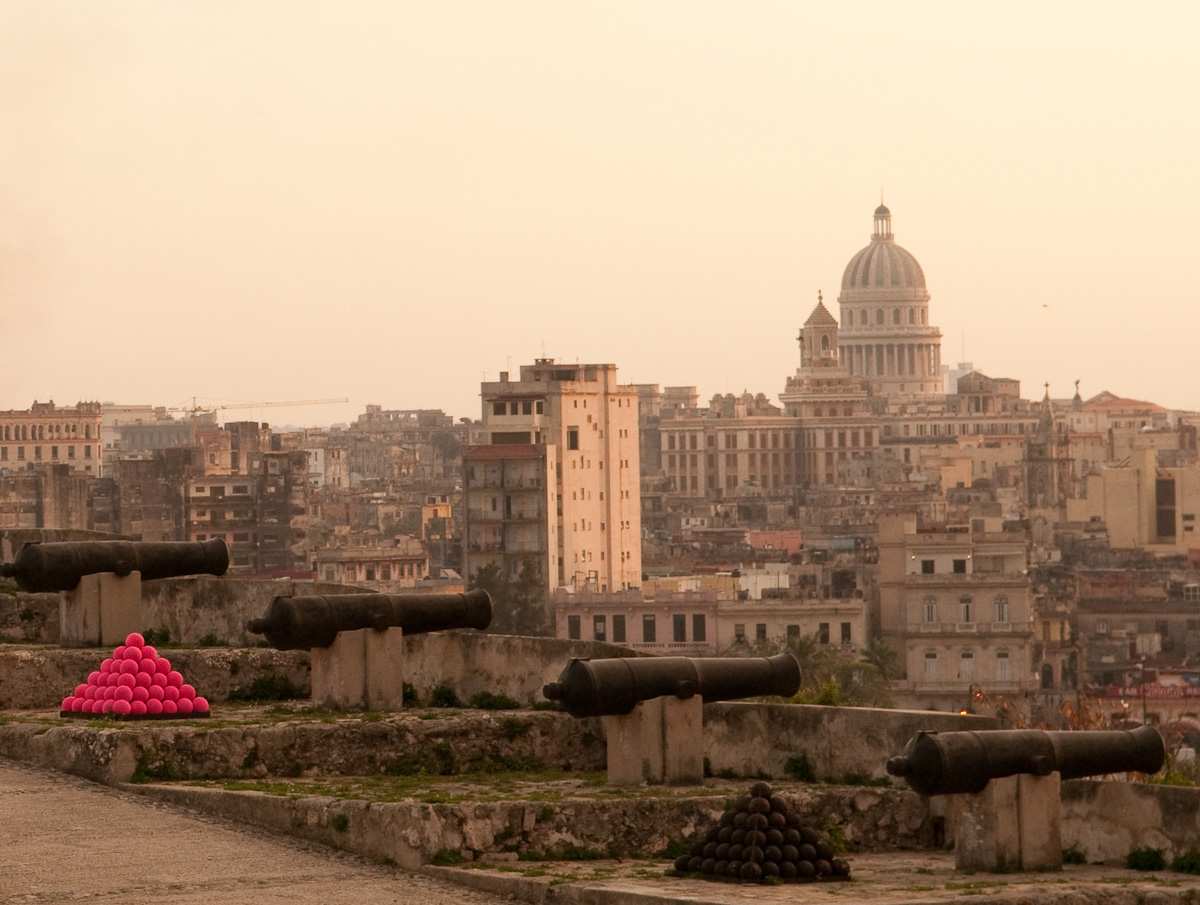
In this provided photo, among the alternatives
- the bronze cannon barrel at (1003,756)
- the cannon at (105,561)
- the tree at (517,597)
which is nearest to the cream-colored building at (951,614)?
the tree at (517,597)

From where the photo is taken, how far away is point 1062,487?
145500 millimetres

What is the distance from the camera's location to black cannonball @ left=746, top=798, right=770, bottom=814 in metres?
10.6

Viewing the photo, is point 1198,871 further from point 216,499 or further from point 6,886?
point 216,499

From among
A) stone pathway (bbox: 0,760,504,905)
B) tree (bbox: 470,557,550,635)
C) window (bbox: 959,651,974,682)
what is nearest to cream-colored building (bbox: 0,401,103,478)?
tree (bbox: 470,557,550,635)

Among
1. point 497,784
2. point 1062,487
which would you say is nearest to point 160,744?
point 497,784

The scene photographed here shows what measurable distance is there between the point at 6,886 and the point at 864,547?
95994 millimetres

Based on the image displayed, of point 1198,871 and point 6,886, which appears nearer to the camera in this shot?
point 6,886

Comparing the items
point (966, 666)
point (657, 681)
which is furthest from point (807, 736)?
point (966, 666)

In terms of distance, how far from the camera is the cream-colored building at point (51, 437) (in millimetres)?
151000

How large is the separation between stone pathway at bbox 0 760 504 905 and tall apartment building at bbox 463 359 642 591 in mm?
81676

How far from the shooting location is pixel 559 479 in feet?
349

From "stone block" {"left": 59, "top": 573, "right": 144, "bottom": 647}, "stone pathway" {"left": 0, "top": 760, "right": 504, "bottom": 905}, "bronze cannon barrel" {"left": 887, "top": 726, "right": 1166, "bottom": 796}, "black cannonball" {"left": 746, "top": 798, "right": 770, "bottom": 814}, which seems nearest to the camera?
"stone pathway" {"left": 0, "top": 760, "right": 504, "bottom": 905}

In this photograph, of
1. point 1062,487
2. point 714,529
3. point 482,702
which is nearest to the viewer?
point 482,702

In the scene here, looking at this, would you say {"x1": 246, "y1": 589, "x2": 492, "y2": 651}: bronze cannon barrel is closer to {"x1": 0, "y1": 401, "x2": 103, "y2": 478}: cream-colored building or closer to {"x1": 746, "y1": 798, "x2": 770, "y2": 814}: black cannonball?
{"x1": 746, "y1": 798, "x2": 770, "y2": 814}: black cannonball
